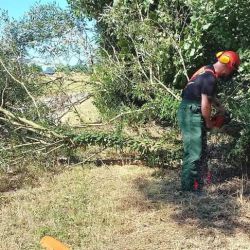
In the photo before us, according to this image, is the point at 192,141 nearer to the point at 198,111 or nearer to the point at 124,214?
the point at 198,111

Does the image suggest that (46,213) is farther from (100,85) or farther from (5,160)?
(100,85)

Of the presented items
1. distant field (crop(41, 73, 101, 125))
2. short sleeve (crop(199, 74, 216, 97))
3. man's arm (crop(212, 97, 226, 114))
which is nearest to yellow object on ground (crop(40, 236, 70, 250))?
short sleeve (crop(199, 74, 216, 97))

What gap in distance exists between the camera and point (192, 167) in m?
5.64

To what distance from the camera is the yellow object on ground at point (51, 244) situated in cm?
425

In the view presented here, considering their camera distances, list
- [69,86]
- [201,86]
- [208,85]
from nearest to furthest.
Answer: [208,85] → [201,86] → [69,86]

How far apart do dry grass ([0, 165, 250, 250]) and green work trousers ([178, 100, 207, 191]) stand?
0.57ft

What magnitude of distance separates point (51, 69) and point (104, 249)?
5604 millimetres

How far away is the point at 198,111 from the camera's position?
5629 millimetres

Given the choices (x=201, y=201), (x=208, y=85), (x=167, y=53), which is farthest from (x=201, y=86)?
(x=167, y=53)

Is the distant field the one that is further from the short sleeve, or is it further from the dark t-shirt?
the short sleeve

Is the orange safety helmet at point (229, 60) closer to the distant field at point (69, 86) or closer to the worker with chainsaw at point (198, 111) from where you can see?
the worker with chainsaw at point (198, 111)

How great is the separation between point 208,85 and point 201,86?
0.42 ft

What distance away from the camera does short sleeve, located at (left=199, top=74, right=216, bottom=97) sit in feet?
17.5

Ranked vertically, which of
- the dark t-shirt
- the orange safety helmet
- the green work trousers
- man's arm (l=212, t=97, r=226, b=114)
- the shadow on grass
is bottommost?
the shadow on grass
